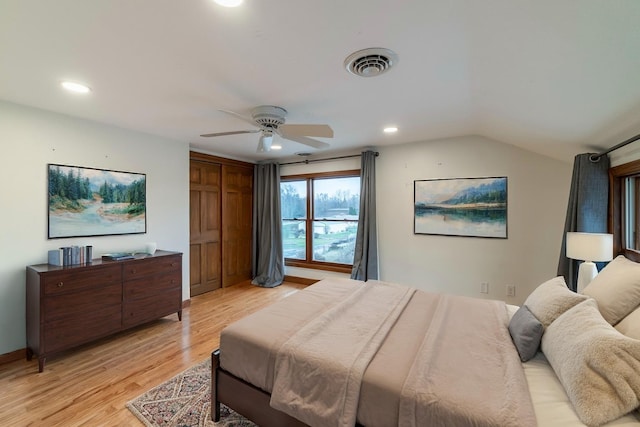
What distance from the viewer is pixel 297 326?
1.80 m

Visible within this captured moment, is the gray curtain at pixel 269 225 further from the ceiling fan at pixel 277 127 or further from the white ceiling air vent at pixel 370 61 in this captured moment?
the white ceiling air vent at pixel 370 61

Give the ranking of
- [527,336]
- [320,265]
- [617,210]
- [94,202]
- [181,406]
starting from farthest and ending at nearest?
[320,265] → [94,202] → [617,210] → [181,406] → [527,336]

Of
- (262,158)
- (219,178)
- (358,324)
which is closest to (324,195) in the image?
(262,158)

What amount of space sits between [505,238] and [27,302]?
17.0 feet

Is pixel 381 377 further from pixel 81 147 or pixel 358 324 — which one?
pixel 81 147

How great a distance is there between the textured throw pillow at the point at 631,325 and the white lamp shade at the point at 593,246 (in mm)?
973

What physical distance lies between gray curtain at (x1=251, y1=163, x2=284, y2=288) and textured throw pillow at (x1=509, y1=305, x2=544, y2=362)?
157 inches

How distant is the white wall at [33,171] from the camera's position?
2.46m

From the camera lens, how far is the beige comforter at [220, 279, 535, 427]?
1131mm

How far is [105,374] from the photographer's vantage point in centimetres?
232

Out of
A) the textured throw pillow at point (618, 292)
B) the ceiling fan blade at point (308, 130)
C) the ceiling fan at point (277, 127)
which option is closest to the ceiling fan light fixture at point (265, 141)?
the ceiling fan at point (277, 127)

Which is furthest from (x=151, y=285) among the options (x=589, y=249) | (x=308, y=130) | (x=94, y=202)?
(x=589, y=249)

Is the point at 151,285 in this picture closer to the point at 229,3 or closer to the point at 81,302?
the point at 81,302

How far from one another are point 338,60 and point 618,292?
211cm
